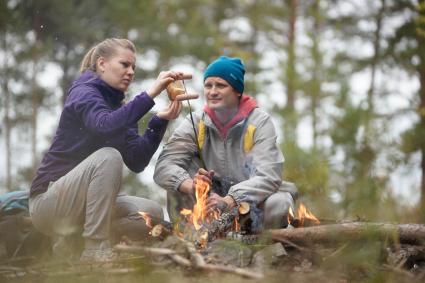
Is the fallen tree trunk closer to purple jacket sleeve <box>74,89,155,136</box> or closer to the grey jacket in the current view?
the grey jacket

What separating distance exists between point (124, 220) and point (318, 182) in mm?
2037

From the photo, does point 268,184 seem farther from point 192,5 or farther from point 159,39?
point 192,5

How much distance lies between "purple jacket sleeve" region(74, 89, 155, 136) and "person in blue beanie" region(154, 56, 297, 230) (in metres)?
0.64

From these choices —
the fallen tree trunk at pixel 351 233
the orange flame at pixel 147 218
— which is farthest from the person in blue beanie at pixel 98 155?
the fallen tree trunk at pixel 351 233

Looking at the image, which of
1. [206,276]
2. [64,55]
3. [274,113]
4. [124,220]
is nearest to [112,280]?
[206,276]

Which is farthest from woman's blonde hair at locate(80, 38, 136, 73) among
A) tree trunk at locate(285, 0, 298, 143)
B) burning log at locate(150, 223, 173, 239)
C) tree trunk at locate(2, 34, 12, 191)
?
tree trunk at locate(2, 34, 12, 191)

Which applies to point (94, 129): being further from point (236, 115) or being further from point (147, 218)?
point (236, 115)

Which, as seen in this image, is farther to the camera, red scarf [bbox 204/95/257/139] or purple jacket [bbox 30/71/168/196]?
red scarf [bbox 204/95/257/139]

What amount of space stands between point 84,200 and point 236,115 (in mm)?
1286

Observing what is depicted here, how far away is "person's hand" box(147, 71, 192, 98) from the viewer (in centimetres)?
470

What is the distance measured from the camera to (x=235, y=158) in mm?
5207

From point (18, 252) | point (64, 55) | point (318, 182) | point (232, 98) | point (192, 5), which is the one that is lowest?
point (18, 252)

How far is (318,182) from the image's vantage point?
252 inches

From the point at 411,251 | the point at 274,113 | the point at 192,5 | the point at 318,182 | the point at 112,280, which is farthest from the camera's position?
the point at 192,5
